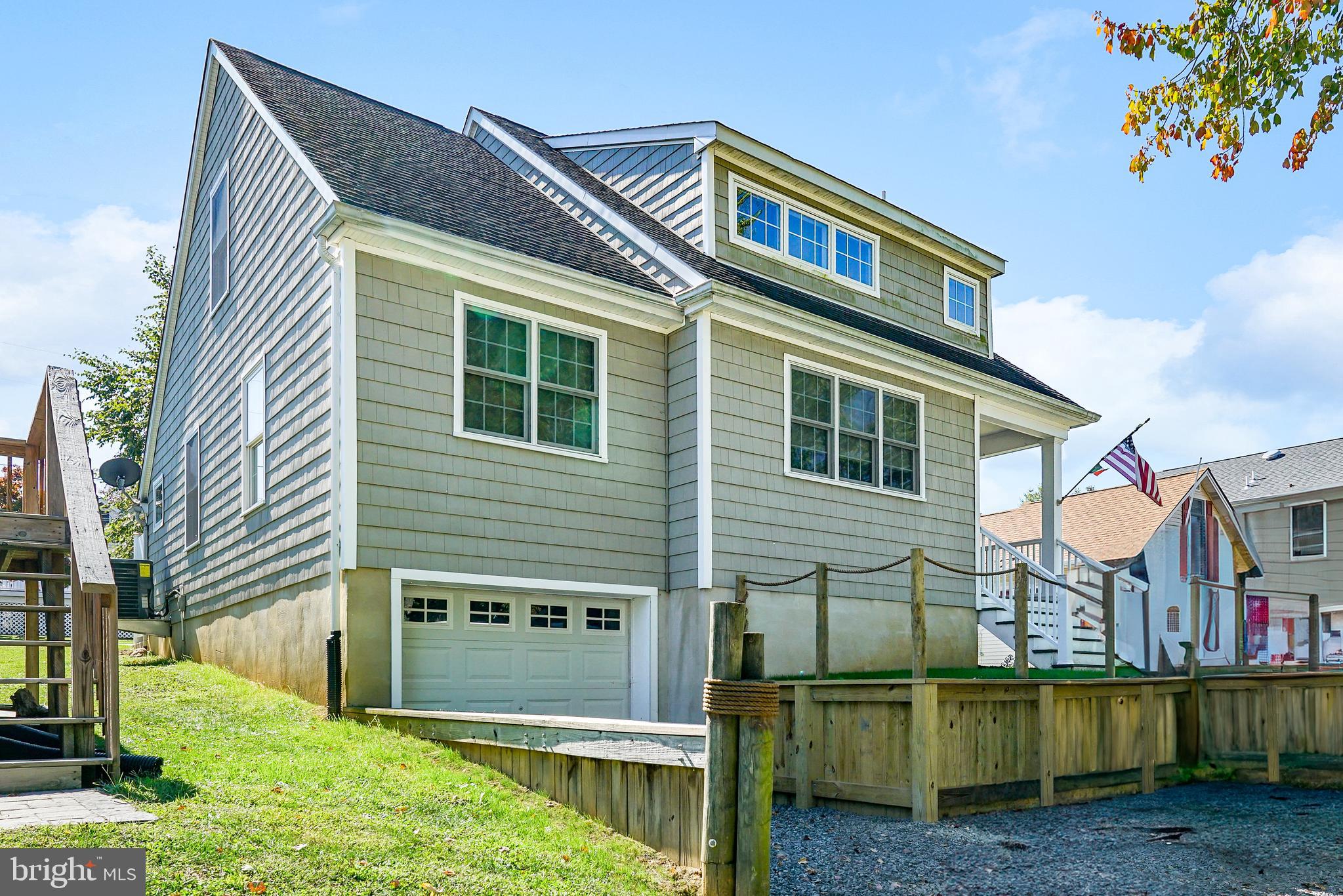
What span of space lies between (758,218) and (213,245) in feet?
25.0

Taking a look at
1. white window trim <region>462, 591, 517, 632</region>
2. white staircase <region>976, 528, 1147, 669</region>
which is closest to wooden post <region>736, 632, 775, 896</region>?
white window trim <region>462, 591, 517, 632</region>

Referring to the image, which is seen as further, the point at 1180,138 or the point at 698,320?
the point at 698,320

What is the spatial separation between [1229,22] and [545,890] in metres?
7.72

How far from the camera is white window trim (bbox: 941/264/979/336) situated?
1662 centimetres

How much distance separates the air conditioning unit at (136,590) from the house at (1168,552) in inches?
634

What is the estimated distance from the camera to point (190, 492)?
16000mm

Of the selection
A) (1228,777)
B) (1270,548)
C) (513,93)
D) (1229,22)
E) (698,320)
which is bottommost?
(1228,777)

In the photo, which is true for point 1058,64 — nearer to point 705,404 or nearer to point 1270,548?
point 705,404

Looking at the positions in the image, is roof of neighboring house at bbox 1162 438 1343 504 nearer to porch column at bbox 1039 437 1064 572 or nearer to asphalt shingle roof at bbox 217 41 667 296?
porch column at bbox 1039 437 1064 572

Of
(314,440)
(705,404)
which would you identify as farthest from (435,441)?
(705,404)

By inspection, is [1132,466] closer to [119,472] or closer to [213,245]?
[213,245]

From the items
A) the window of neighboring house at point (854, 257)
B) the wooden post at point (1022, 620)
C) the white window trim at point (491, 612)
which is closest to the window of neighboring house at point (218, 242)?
the white window trim at point (491, 612)

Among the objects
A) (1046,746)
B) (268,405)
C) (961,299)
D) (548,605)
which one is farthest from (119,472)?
(1046,746)

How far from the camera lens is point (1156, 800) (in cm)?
998
